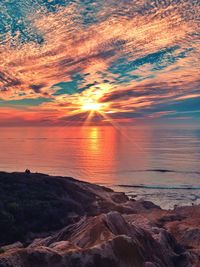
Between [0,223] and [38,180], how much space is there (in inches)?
975

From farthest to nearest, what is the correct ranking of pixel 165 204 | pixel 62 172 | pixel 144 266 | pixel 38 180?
pixel 62 172 → pixel 165 204 → pixel 38 180 → pixel 144 266

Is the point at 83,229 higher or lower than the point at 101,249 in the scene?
lower

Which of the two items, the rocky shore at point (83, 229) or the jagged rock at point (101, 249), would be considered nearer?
the jagged rock at point (101, 249)

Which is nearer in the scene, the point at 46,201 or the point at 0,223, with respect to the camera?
the point at 0,223

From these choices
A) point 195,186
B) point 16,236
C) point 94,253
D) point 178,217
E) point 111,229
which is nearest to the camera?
point 94,253

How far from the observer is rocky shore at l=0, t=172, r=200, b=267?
19.7m

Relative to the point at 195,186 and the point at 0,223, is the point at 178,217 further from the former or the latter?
the point at 195,186

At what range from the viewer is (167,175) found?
122 meters

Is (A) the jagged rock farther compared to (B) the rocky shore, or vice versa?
(B) the rocky shore

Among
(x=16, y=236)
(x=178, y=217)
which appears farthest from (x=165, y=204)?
(x=16, y=236)

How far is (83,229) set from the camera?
86.3 ft

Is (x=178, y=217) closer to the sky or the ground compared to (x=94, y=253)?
closer to the ground

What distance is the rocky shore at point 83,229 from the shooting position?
1972 centimetres

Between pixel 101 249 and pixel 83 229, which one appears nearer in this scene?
pixel 101 249
